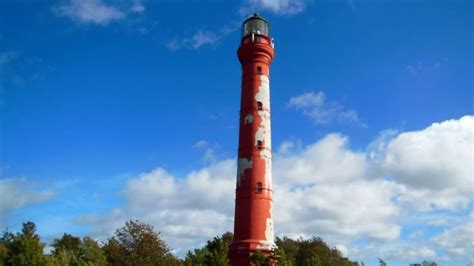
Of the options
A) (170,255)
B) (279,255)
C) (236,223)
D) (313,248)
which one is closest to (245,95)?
(236,223)

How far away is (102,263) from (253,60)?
2607 centimetres

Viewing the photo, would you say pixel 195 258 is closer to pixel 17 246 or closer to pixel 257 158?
pixel 257 158

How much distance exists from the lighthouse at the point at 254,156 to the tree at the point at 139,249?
13.9 metres

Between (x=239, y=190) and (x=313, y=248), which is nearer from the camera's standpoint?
(x=239, y=190)

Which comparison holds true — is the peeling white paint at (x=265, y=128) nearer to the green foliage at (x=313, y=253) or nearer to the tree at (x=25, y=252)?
the tree at (x=25, y=252)

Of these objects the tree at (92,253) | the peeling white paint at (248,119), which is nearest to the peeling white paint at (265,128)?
the peeling white paint at (248,119)

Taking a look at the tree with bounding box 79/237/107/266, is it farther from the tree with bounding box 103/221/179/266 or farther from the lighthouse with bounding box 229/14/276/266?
the lighthouse with bounding box 229/14/276/266

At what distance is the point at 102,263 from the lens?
1908 inches

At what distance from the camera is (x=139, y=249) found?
51.4 m

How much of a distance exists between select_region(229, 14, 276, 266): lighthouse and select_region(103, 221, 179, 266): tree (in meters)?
13.9

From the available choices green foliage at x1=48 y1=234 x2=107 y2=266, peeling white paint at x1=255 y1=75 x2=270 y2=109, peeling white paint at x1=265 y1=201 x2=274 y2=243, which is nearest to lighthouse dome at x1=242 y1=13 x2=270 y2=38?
peeling white paint at x1=255 y1=75 x2=270 y2=109

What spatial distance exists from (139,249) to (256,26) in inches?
1066

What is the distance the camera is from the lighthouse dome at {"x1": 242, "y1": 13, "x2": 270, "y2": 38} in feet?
146

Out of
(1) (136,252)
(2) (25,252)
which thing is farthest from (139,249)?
(2) (25,252)
